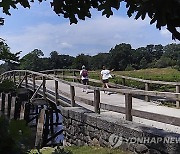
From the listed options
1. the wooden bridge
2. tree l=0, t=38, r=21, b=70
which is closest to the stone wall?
the wooden bridge

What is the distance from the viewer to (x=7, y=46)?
1.93m

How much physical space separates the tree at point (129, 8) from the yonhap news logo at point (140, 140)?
270cm

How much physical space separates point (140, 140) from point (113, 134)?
3.88ft

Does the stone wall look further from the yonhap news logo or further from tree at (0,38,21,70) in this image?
tree at (0,38,21,70)

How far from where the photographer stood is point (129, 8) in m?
2.98

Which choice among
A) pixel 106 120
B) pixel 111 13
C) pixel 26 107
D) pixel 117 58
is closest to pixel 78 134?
pixel 106 120

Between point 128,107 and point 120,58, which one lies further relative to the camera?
point 120,58

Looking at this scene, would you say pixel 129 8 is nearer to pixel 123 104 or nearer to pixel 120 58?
pixel 123 104

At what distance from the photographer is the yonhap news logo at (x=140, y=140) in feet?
16.9

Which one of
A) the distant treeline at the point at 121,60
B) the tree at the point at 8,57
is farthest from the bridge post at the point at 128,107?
the distant treeline at the point at 121,60

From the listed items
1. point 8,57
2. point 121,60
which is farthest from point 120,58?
point 8,57

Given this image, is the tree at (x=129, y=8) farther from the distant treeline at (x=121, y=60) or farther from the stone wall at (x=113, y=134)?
the distant treeline at (x=121, y=60)

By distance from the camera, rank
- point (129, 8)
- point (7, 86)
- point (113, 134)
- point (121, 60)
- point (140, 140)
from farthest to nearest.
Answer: point (121, 60)
point (113, 134)
point (140, 140)
point (129, 8)
point (7, 86)

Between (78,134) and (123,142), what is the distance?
2.70 meters
